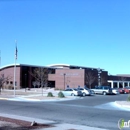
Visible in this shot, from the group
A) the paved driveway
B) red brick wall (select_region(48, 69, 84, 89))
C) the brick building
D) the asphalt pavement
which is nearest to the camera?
the asphalt pavement

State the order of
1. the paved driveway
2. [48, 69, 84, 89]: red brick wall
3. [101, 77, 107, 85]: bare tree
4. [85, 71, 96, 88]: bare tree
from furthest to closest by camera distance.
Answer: [101, 77, 107, 85]: bare tree
[48, 69, 84, 89]: red brick wall
[85, 71, 96, 88]: bare tree
the paved driveway

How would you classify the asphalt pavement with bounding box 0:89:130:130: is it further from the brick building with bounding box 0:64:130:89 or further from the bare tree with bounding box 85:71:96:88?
the brick building with bounding box 0:64:130:89

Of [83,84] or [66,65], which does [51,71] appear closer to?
[66,65]

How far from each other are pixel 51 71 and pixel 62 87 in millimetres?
13897

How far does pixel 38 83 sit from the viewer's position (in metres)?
67.7

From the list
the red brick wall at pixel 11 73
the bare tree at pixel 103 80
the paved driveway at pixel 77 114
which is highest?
the red brick wall at pixel 11 73

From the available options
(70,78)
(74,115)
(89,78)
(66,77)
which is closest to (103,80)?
(89,78)

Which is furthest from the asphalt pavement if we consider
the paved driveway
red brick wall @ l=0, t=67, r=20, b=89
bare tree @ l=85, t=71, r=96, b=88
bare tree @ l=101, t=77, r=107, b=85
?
red brick wall @ l=0, t=67, r=20, b=89

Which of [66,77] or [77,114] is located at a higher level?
[66,77]

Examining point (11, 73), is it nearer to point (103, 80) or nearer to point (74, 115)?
point (103, 80)

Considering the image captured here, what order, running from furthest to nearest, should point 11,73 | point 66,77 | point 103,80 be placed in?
point 11,73
point 103,80
point 66,77

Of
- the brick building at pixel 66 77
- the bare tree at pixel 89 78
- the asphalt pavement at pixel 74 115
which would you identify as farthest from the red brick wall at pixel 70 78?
the asphalt pavement at pixel 74 115

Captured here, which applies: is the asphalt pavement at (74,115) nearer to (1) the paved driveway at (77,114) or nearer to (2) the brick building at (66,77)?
(1) the paved driveway at (77,114)

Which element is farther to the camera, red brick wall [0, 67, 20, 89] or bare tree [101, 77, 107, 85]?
red brick wall [0, 67, 20, 89]
